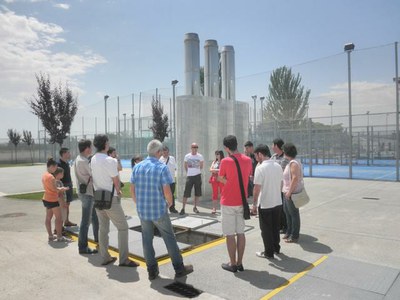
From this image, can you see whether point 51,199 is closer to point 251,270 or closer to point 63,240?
point 63,240

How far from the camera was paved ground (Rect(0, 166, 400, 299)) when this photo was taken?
3.81 meters

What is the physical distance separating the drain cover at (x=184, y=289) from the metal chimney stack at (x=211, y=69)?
7.90 meters

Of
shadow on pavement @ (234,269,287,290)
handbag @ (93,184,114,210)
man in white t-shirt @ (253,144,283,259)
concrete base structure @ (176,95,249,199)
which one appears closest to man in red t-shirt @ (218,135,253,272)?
shadow on pavement @ (234,269,287,290)

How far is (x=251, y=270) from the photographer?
4.44m

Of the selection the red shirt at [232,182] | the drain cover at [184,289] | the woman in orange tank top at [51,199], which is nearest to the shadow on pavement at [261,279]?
the drain cover at [184,289]

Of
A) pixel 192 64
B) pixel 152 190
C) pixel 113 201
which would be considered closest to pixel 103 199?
pixel 113 201

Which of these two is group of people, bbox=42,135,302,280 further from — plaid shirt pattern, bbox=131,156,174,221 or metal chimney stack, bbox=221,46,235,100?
metal chimney stack, bbox=221,46,235,100

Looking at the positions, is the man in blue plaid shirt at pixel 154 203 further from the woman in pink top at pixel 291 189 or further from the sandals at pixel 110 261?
the woman in pink top at pixel 291 189

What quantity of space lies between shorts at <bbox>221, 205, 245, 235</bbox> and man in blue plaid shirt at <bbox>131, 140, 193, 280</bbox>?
2.27 ft

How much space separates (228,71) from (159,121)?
11.2m

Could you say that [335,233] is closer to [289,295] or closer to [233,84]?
[289,295]

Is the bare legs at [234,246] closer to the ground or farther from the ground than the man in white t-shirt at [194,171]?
closer to the ground

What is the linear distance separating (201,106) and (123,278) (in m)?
6.69

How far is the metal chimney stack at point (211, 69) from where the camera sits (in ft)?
36.3
